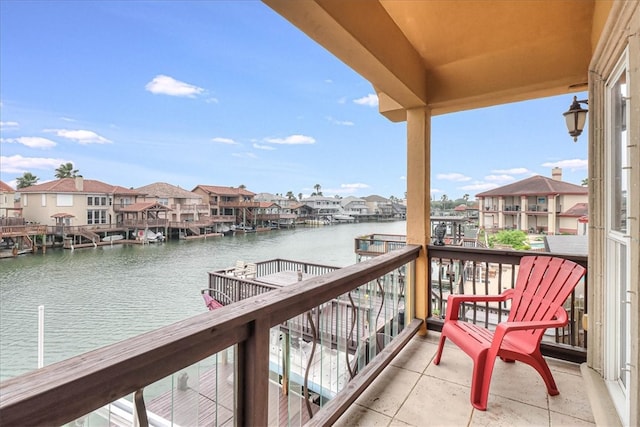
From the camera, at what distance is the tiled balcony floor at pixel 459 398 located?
72.1 inches

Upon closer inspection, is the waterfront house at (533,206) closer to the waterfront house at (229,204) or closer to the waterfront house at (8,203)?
the waterfront house at (8,203)

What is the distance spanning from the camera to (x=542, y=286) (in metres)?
2.32

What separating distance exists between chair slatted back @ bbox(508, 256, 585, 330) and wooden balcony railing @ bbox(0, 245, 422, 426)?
136 cm

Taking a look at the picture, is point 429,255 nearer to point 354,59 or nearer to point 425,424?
point 425,424

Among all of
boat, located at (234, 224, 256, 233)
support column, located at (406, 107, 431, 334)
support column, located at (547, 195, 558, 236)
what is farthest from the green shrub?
boat, located at (234, 224, 256, 233)

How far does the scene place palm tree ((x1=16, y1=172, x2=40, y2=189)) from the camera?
7419 mm

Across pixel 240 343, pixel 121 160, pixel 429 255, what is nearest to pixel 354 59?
pixel 240 343

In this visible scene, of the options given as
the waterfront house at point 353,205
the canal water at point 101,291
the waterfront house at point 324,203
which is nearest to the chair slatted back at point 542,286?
the canal water at point 101,291

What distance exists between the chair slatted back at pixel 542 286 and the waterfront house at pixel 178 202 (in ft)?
52.6

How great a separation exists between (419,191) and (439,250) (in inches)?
25.2

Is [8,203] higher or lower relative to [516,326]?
higher

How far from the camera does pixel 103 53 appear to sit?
34.1 feet

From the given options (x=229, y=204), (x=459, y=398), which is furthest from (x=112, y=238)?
(x=459, y=398)

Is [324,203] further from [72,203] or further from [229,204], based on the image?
[72,203]
